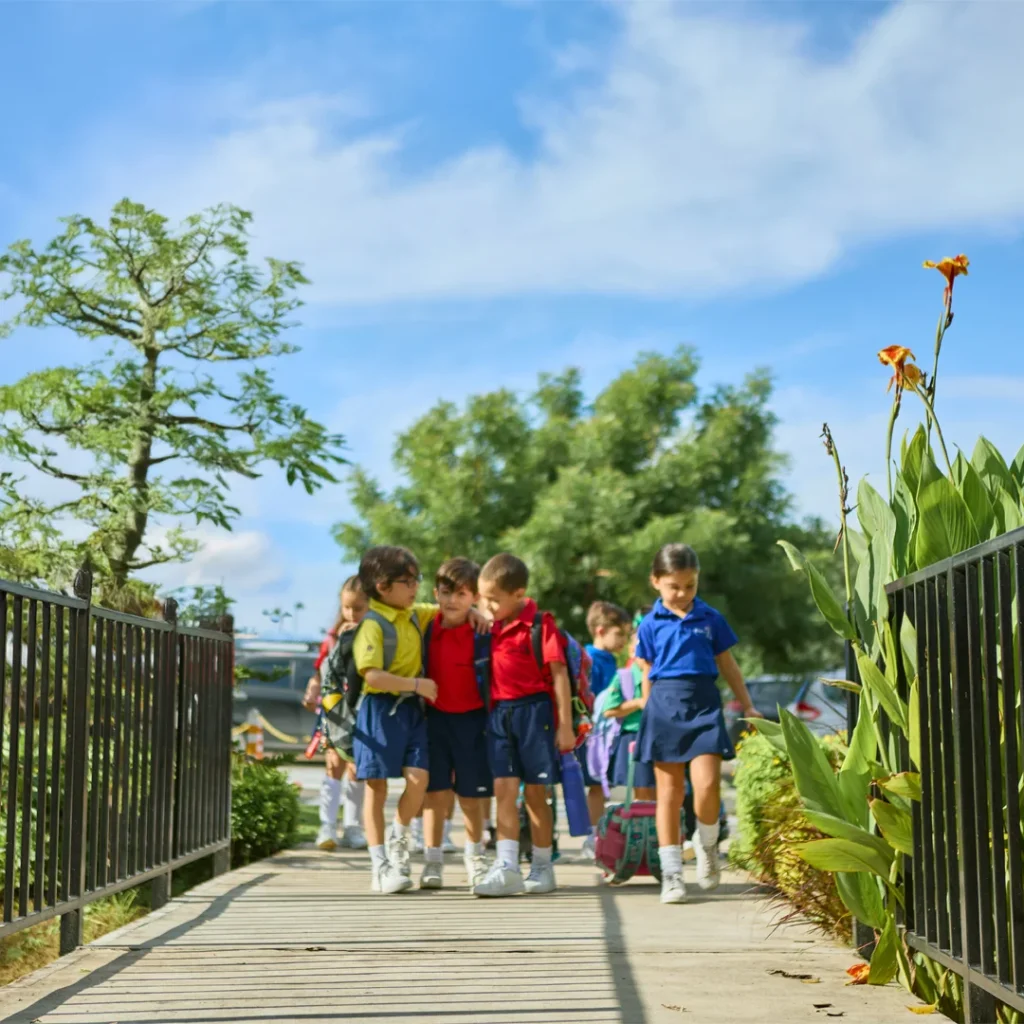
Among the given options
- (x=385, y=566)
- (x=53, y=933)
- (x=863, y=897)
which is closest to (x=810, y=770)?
(x=863, y=897)

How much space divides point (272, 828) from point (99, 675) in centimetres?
360

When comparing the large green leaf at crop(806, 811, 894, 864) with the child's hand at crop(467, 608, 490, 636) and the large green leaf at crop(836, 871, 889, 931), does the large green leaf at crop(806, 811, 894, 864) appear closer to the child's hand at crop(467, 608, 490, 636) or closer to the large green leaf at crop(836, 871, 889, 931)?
the large green leaf at crop(836, 871, 889, 931)

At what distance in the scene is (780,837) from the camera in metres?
5.77

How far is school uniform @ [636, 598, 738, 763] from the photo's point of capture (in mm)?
6672

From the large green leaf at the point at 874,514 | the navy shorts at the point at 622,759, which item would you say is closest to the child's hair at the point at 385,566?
the navy shorts at the point at 622,759

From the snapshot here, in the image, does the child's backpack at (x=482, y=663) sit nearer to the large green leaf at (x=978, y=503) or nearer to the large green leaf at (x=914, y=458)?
the large green leaf at (x=914, y=458)

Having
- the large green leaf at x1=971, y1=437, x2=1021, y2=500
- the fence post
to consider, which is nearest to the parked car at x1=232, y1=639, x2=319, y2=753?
the fence post

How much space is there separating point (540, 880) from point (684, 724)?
3.64 ft

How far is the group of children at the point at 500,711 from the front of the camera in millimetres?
6719

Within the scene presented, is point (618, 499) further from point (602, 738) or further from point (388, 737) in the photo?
point (388, 737)

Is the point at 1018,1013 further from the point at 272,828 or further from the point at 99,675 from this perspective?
the point at 272,828

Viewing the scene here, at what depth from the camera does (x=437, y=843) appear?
7.36 m

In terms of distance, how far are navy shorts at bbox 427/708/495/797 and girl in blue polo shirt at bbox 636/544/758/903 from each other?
3.07 feet

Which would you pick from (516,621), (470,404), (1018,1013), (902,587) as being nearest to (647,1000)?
(1018,1013)
